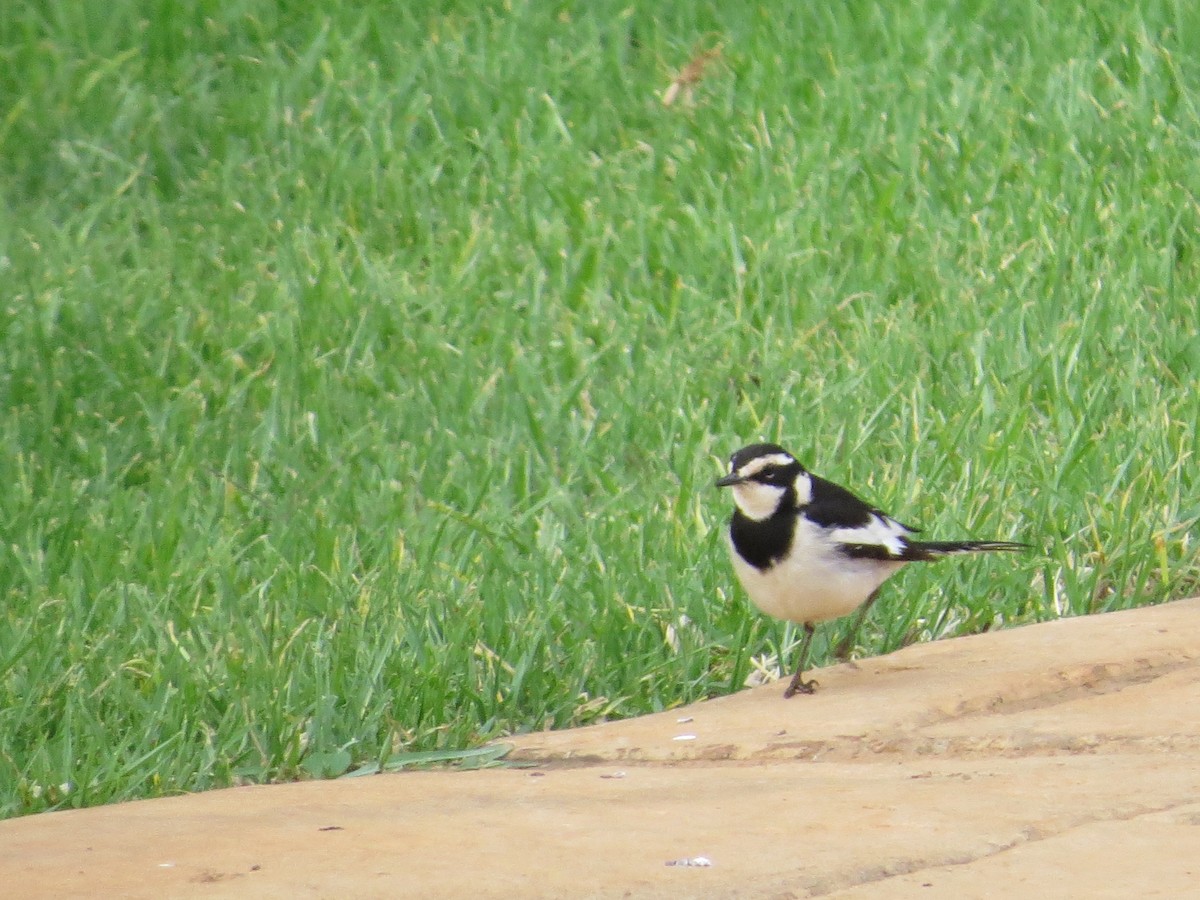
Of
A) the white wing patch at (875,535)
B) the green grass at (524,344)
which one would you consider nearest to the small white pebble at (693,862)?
the green grass at (524,344)

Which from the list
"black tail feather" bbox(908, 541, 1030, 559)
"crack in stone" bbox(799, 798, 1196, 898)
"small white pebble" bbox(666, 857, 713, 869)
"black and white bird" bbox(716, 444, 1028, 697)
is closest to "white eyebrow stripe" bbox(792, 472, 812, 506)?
"black and white bird" bbox(716, 444, 1028, 697)

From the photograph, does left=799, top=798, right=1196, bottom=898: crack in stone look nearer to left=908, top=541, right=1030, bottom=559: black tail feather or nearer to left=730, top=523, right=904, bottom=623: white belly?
left=730, top=523, right=904, bottom=623: white belly

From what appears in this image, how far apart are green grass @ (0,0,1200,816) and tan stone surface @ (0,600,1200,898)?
0.47 meters

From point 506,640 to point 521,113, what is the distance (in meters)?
3.77

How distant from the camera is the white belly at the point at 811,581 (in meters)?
4.12

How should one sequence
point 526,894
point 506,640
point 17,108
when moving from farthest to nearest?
point 17,108 → point 506,640 → point 526,894

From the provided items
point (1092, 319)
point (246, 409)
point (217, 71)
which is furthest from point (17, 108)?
point (1092, 319)

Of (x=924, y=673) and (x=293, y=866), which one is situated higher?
(x=293, y=866)

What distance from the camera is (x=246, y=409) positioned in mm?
5852

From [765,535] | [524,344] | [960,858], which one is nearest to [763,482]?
[765,535]

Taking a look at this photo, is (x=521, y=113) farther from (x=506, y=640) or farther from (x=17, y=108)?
(x=506, y=640)

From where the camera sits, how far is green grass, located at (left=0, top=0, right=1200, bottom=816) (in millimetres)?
4262

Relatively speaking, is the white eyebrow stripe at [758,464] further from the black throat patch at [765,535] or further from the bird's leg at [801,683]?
the bird's leg at [801,683]

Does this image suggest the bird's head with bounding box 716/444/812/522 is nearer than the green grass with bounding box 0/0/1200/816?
No
